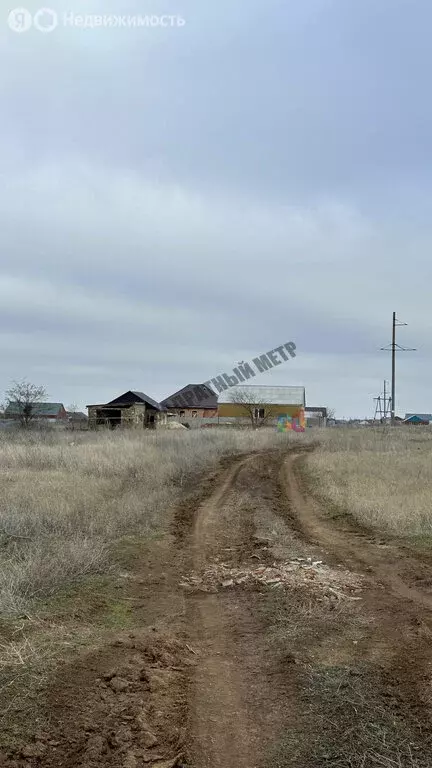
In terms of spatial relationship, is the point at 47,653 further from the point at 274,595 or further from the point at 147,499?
the point at 147,499

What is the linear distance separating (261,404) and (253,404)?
94 cm

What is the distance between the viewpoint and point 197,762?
3.06m

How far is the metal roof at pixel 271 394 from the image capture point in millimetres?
72875

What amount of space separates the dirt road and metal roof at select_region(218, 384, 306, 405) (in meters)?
64.9

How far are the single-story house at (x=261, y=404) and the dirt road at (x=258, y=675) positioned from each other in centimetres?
5913

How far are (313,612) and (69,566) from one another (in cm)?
282

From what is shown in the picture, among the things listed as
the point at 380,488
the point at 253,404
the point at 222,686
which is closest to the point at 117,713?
the point at 222,686

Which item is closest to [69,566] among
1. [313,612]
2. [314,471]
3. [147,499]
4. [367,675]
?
[313,612]

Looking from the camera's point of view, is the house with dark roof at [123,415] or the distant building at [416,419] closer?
the house with dark roof at [123,415]

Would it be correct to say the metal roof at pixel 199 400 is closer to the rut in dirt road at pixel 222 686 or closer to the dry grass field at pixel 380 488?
the dry grass field at pixel 380 488

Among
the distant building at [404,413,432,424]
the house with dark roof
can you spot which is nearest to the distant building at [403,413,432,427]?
the distant building at [404,413,432,424]

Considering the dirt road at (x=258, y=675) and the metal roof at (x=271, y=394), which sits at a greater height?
the metal roof at (x=271, y=394)

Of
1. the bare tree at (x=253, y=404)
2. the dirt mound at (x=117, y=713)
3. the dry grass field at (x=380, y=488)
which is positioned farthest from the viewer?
the bare tree at (x=253, y=404)

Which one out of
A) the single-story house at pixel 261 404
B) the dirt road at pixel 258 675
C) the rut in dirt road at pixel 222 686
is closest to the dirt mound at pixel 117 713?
the dirt road at pixel 258 675
